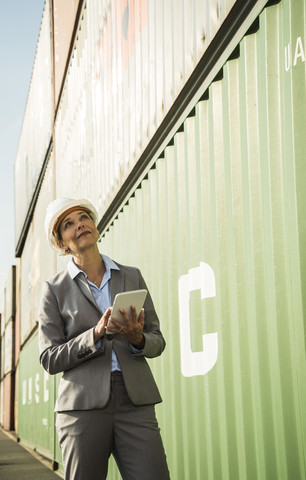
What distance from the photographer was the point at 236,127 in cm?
368

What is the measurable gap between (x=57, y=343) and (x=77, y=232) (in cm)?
52

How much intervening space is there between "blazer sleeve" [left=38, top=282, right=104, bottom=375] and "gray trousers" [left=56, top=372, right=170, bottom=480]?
0.58ft

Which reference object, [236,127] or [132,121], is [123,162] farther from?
[236,127]

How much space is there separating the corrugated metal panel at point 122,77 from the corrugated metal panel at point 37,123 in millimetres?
3119

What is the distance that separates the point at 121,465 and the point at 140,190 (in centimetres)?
374

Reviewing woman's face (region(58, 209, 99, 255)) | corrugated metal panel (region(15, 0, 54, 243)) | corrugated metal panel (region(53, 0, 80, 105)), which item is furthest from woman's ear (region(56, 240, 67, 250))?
corrugated metal panel (region(15, 0, 54, 243))

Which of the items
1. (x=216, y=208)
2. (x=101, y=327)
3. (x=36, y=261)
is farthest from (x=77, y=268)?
(x=36, y=261)

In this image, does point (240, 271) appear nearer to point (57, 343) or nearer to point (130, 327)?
point (130, 327)

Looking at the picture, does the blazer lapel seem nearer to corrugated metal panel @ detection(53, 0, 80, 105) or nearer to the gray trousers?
the gray trousers

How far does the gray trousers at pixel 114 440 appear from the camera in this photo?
248cm

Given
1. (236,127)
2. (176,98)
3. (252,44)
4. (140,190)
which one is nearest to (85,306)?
(236,127)

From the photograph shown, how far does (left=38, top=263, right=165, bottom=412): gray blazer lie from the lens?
2.55 metres

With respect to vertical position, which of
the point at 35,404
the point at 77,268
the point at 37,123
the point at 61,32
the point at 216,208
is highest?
the point at 61,32

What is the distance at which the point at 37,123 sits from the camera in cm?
1595
